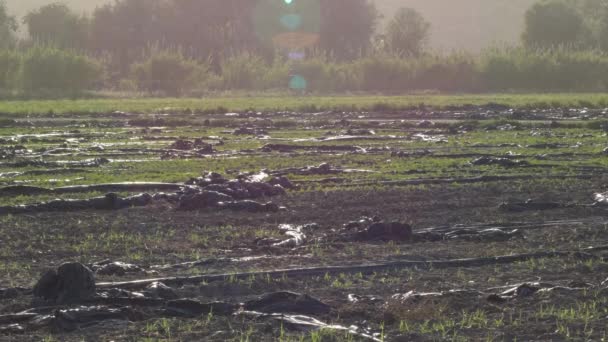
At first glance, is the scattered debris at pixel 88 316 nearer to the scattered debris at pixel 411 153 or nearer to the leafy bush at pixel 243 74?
the scattered debris at pixel 411 153

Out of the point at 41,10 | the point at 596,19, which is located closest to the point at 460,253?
the point at 41,10

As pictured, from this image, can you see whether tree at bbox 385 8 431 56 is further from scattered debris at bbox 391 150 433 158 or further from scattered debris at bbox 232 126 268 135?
scattered debris at bbox 391 150 433 158

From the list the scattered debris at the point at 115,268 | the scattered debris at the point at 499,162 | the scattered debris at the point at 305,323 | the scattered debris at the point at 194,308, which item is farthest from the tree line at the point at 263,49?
the scattered debris at the point at 305,323

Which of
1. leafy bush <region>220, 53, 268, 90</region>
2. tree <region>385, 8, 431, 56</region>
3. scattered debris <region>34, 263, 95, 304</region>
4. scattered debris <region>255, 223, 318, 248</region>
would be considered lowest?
scattered debris <region>255, 223, 318, 248</region>

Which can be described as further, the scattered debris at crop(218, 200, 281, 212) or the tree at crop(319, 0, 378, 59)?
the tree at crop(319, 0, 378, 59)

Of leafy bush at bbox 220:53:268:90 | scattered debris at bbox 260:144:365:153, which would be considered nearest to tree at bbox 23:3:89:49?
leafy bush at bbox 220:53:268:90

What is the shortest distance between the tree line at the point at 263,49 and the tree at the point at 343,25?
88mm

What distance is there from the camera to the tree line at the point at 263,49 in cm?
5384

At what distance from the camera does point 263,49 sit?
74375 mm

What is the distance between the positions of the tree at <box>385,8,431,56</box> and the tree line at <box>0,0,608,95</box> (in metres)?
0.13

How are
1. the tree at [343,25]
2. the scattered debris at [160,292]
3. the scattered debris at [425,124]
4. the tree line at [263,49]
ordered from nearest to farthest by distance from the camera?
the scattered debris at [160,292]
the scattered debris at [425,124]
the tree line at [263,49]
the tree at [343,25]

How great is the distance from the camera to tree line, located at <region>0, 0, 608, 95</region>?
53844 mm

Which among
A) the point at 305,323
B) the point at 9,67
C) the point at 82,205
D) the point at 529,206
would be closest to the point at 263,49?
the point at 9,67

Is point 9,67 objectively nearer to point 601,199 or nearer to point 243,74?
point 243,74
